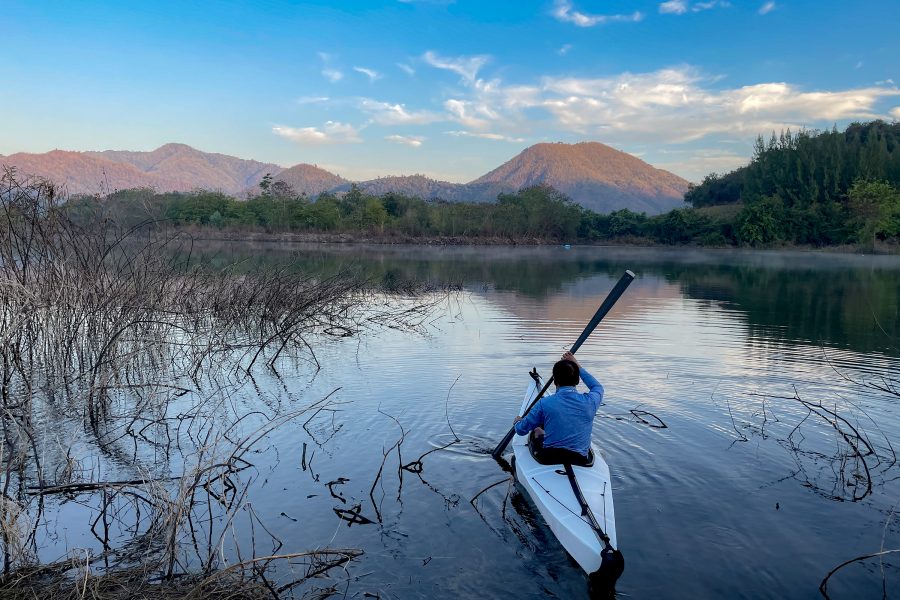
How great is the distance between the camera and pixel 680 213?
279 ft

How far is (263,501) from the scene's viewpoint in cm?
711

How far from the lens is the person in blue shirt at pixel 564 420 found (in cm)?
652

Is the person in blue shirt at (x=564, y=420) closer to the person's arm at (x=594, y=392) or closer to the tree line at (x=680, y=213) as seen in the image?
the person's arm at (x=594, y=392)

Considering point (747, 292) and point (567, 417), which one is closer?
point (567, 417)

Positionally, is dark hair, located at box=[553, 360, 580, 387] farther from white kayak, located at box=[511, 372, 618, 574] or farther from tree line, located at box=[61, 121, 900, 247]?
tree line, located at box=[61, 121, 900, 247]

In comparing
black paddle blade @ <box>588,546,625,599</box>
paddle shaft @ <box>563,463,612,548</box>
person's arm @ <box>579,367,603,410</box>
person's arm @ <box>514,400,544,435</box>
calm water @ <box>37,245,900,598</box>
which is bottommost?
calm water @ <box>37,245,900,598</box>

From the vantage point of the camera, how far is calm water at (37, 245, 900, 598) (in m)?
5.82

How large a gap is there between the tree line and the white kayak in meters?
79.6

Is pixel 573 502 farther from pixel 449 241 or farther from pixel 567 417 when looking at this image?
pixel 449 241

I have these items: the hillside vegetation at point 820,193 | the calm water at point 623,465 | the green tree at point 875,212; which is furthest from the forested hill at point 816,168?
the calm water at point 623,465

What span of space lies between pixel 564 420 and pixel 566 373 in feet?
1.70

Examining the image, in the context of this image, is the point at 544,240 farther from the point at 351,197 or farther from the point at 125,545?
the point at 125,545

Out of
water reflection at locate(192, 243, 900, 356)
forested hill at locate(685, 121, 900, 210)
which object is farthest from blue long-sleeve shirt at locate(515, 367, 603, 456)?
forested hill at locate(685, 121, 900, 210)

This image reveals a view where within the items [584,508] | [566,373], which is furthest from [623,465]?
[584,508]
